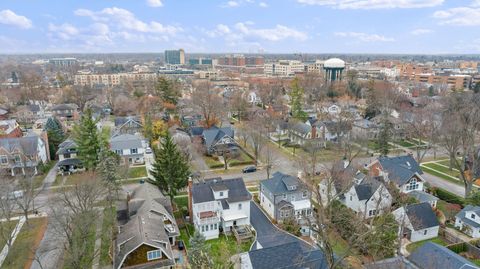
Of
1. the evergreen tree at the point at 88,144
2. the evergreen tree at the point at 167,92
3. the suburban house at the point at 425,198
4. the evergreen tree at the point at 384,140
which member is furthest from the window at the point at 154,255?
the evergreen tree at the point at 167,92

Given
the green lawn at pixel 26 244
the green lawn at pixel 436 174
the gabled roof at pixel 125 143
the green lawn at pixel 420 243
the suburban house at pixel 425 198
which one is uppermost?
the gabled roof at pixel 125 143

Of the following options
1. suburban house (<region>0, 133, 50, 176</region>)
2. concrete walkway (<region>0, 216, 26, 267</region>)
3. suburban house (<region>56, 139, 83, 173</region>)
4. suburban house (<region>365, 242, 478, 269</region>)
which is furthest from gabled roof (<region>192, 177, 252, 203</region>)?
suburban house (<region>0, 133, 50, 176</region>)

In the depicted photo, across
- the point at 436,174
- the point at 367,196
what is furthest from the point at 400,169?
the point at 436,174

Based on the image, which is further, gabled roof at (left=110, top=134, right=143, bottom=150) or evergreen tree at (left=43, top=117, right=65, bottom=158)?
evergreen tree at (left=43, top=117, right=65, bottom=158)

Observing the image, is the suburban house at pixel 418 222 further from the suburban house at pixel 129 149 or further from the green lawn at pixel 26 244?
the suburban house at pixel 129 149

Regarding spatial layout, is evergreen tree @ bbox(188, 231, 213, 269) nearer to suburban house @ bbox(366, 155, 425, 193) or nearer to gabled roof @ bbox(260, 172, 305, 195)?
gabled roof @ bbox(260, 172, 305, 195)
